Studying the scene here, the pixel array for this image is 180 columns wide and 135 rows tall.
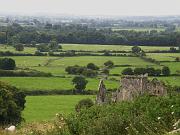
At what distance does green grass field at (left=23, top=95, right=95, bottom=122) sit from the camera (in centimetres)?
4909

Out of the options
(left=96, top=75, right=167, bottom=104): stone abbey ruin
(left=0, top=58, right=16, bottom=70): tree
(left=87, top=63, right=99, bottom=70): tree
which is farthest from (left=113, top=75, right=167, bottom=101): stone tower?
(left=87, top=63, right=99, bottom=70): tree

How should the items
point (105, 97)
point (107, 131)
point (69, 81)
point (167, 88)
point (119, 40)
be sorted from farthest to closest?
point (119, 40)
point (69, 81)
point (105, 97)
point (167, 88)
point (107, 131)

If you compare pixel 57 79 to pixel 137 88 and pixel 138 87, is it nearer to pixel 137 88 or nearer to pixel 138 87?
pixel 137 88

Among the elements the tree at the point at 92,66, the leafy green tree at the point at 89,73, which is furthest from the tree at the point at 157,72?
the tree at the point at 92,66

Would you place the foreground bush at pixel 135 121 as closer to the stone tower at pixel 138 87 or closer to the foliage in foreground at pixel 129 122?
the foliage in foreground at pixel 129 122

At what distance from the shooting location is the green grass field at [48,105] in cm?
4909

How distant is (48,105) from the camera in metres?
53.2

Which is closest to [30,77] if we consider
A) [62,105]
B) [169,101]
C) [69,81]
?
[69,81]

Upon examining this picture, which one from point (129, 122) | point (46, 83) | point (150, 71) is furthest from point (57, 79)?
point (129, 122)

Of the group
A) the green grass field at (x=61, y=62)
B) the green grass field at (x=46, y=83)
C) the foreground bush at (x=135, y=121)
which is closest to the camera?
the foreground bush at (x=135, y=121)

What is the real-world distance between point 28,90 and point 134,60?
33.2 metres

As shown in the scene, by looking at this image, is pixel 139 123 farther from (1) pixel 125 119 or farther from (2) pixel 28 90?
(2) pixel 28 90

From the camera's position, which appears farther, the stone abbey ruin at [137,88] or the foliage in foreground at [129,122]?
the stone abbey ruin at [137,88]

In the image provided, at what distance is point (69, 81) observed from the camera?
68562mm
